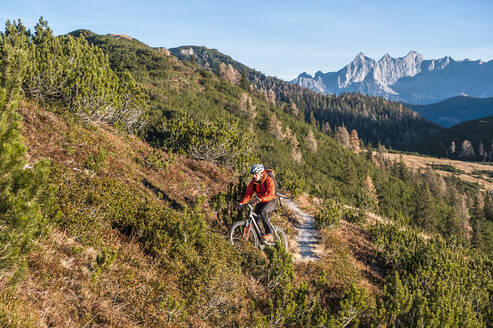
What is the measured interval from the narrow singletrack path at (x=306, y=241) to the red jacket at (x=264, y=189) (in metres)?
2.72

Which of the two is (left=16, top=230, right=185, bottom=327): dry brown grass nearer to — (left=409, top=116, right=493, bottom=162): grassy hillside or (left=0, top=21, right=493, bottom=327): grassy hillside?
(left=0, top=21, right=493, bottom=327): grassy hillside

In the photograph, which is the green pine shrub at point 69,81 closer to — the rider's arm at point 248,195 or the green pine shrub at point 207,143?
the green pine shrub at point 207,143

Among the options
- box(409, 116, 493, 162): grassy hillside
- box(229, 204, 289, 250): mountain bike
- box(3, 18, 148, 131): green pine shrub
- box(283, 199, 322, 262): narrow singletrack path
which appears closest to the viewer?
box(229, 204, 289, 250): mountain bike

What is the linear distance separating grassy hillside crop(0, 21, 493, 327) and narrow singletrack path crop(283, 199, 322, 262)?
55 centimetres

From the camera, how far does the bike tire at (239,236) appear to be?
7.24 metres

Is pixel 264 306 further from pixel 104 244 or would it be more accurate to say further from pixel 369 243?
pixel 369 243

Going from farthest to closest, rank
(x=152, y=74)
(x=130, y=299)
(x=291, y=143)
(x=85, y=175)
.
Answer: (x=291, y=143)
(x=152, y=74)
(x=85, y=175)
(x=130, y=299)

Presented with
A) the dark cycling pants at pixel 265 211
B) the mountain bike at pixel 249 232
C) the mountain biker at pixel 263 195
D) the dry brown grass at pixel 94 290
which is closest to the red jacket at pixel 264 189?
the mountain biker at pixel 263 195

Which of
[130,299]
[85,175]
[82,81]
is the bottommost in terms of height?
[130,299]

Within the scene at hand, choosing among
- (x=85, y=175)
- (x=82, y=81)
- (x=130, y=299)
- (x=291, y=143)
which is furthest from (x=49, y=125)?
(x=291, y=143)

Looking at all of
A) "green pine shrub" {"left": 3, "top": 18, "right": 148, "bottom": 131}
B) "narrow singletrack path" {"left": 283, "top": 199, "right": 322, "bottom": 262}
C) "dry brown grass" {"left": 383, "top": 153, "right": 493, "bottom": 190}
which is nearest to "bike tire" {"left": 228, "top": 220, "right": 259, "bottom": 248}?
"narrow singletrack path" {"left": 283, "top": 199, "right": 322, "bottom": 262}

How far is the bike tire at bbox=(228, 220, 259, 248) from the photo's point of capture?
7242 millimetres

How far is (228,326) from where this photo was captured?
4473 millimetres

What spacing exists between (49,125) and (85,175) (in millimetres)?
3972
